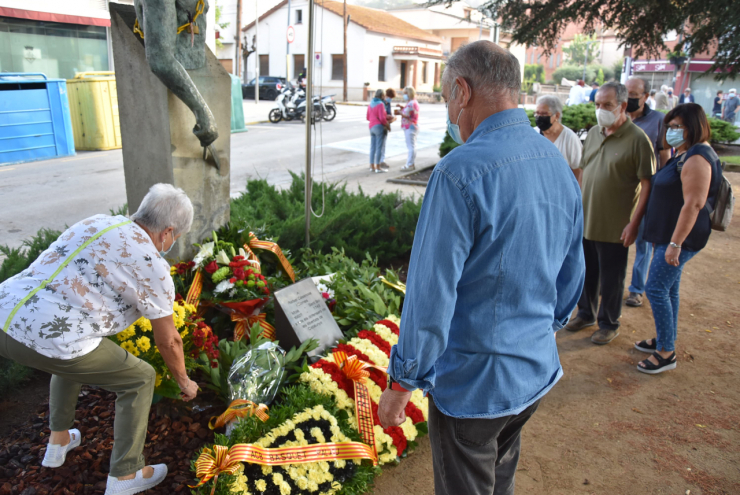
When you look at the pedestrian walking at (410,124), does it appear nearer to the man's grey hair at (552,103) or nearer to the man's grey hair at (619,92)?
the man's grey hair at (552,103)

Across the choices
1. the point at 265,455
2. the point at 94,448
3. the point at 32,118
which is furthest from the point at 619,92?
the point at 32,118

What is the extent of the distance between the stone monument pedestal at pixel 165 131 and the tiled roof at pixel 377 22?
3731 centimetres

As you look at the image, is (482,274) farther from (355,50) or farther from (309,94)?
(355,50)

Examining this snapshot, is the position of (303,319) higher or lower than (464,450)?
lower

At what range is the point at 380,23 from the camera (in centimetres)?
4547

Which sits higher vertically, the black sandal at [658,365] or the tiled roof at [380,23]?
the tiled roof at [380,23]

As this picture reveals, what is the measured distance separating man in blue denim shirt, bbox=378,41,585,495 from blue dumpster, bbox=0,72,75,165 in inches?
465

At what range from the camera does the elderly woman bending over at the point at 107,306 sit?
205 cm

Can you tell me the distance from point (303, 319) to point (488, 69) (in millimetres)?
2103

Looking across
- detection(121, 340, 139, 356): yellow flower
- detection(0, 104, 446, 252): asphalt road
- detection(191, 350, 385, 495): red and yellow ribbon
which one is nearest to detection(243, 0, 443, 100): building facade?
detection(0, 104, 446, 252): asphalt road

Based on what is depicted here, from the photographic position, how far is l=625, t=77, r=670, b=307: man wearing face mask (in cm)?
505

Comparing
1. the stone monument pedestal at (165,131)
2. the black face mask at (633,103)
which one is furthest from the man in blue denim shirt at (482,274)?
the black face mask at (633,103)

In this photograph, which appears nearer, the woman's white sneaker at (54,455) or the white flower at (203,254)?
the woman's white sneaker at (54,455)

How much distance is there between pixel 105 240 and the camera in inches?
82.9
